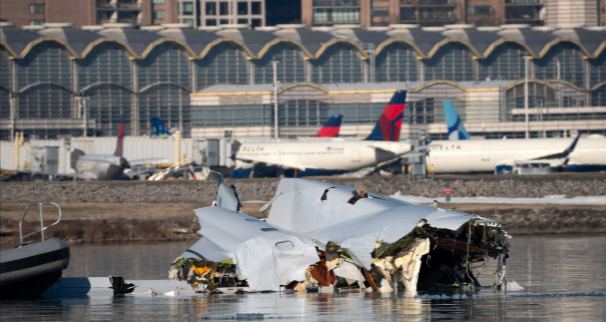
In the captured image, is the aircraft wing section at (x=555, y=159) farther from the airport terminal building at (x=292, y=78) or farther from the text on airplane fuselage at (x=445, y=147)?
the airport terminal building at (x=292, y=78)

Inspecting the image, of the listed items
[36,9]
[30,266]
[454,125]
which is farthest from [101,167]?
[36,9]

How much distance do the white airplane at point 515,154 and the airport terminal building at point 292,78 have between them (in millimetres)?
43413

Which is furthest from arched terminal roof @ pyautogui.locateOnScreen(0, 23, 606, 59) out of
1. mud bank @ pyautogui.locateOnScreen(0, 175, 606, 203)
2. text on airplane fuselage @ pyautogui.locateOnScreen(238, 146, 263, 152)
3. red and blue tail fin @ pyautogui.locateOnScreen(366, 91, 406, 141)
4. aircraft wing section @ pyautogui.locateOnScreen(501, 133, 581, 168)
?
mud bank @ pyautogui.locateOnScreen(0, 175, 606, 203)

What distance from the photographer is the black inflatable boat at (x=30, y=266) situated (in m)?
19.0

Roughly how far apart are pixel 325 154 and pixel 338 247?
183 ft

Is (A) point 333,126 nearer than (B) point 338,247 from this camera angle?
No

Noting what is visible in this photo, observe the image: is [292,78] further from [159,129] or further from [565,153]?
[565,153]

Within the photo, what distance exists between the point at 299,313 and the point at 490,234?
17.9ft

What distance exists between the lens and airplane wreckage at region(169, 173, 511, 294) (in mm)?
18656

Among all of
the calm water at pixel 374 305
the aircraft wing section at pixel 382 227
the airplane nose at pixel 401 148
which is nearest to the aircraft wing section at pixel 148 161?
the airplane nose at pixel 401 148

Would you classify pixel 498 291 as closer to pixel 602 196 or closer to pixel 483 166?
pixel 602 196

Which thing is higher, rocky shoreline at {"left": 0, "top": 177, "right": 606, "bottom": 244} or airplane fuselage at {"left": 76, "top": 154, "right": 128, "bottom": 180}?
airplane fuselage at {"left": 76, "top": 154, "right": 128, "bottom": 180}

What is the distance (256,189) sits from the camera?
5669 cm

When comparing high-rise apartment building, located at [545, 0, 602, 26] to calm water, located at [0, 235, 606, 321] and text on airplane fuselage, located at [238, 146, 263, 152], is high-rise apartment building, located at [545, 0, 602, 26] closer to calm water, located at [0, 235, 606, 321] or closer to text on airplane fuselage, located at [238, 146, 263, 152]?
text on airplane fuselage, located at [238, 146, 263, 152]
